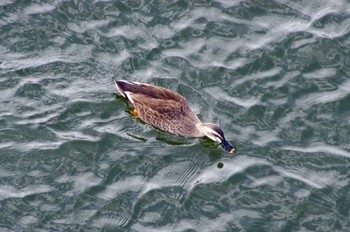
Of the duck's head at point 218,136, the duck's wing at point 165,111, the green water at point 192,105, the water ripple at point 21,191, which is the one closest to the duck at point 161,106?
the duck's wing at point 165,111

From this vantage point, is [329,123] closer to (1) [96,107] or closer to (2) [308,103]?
(2) [308,103]

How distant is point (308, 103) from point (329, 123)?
0.71 metres

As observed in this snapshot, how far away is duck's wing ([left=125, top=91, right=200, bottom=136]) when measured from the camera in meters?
16.3

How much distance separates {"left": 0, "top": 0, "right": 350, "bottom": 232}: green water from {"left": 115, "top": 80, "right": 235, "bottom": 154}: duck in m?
0.25

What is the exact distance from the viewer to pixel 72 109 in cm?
1608

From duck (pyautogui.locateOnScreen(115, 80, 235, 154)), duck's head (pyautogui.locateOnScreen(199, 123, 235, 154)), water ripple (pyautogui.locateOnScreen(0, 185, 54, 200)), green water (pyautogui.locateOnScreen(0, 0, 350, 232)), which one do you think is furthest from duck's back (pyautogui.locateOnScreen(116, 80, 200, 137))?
water ripple (pyautogui.locateOnScreen(0, 185, 54, 200))

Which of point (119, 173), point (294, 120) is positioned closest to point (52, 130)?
point (119, 173)

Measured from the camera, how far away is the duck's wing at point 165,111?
1634cm

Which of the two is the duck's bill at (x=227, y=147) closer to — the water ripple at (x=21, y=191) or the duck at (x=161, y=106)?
the duck at (x=161, y=106)

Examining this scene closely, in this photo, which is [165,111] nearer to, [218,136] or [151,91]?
[151,91]

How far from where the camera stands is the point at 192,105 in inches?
661

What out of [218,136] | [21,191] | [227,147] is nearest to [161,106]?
[218,136]

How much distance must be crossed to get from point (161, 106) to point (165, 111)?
0.14 meters

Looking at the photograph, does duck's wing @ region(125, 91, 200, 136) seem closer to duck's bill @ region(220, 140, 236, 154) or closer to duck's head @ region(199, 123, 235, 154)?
Answer: duck's head @ region(199, 123, 235, 154)
